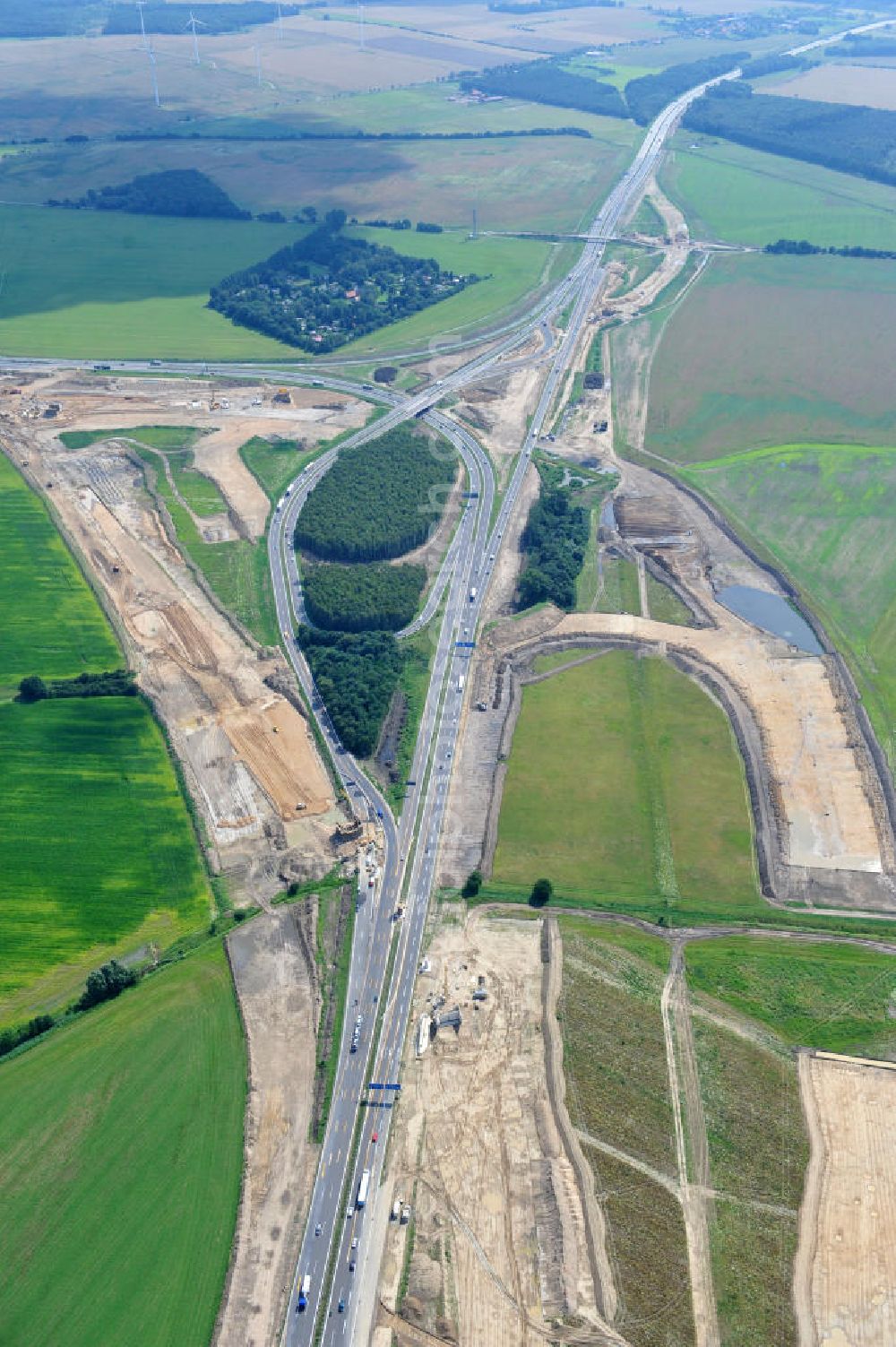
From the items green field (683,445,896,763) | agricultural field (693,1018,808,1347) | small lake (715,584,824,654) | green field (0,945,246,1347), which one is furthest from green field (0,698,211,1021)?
green field (683,445,896,763)

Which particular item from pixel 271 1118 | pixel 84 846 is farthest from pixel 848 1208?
pixel 84 846

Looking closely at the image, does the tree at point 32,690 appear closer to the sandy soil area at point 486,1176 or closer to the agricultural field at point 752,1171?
the sandy soil area at point 486,1176

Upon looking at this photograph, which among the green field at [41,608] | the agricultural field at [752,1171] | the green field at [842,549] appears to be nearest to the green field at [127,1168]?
the agricultural field at [752,1171]

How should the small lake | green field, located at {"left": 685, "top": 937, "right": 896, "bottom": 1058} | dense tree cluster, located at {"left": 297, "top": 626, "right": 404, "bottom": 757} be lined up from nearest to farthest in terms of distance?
green field, located at {"left": 685, "top": 937, "right": 896, "bottom": 1058}, dense tree cluster, located at {"left": 297, "top": 626, "right": 404, "bottom": 757}, the small lake

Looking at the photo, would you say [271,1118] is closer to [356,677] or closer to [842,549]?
[356,677]

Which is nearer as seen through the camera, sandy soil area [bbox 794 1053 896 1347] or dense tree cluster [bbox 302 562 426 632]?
sandy soil area [bbox 794 1053 896 1347]

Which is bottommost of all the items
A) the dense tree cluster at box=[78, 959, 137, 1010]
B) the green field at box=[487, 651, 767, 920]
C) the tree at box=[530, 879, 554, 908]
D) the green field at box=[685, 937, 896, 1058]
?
the dense tree cluster at box=[78, 959, 137, 1010]

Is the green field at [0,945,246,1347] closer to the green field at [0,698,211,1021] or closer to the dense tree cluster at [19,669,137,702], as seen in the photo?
the green field at [0,698,211,1021]

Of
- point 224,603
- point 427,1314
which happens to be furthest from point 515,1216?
point 224,603
